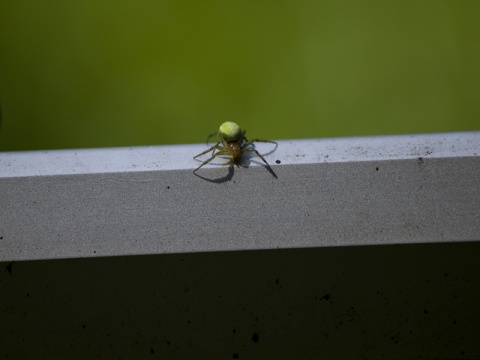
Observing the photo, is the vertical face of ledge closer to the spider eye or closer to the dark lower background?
the dark lower background

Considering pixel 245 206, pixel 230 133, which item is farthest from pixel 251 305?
pixel 230 133

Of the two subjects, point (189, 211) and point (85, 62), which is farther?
point (85, 62)

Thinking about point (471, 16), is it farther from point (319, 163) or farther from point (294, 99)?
point (319, 163)

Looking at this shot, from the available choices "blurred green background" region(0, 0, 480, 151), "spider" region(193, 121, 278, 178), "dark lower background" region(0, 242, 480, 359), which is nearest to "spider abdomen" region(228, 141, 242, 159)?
"spider" region(193, 121, 278, 178)

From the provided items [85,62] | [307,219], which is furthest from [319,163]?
[85,62]

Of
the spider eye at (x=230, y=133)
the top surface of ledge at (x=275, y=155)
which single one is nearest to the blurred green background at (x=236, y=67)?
the spider eye at (x=230, y=133)

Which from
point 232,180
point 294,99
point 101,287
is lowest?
point 101,287
